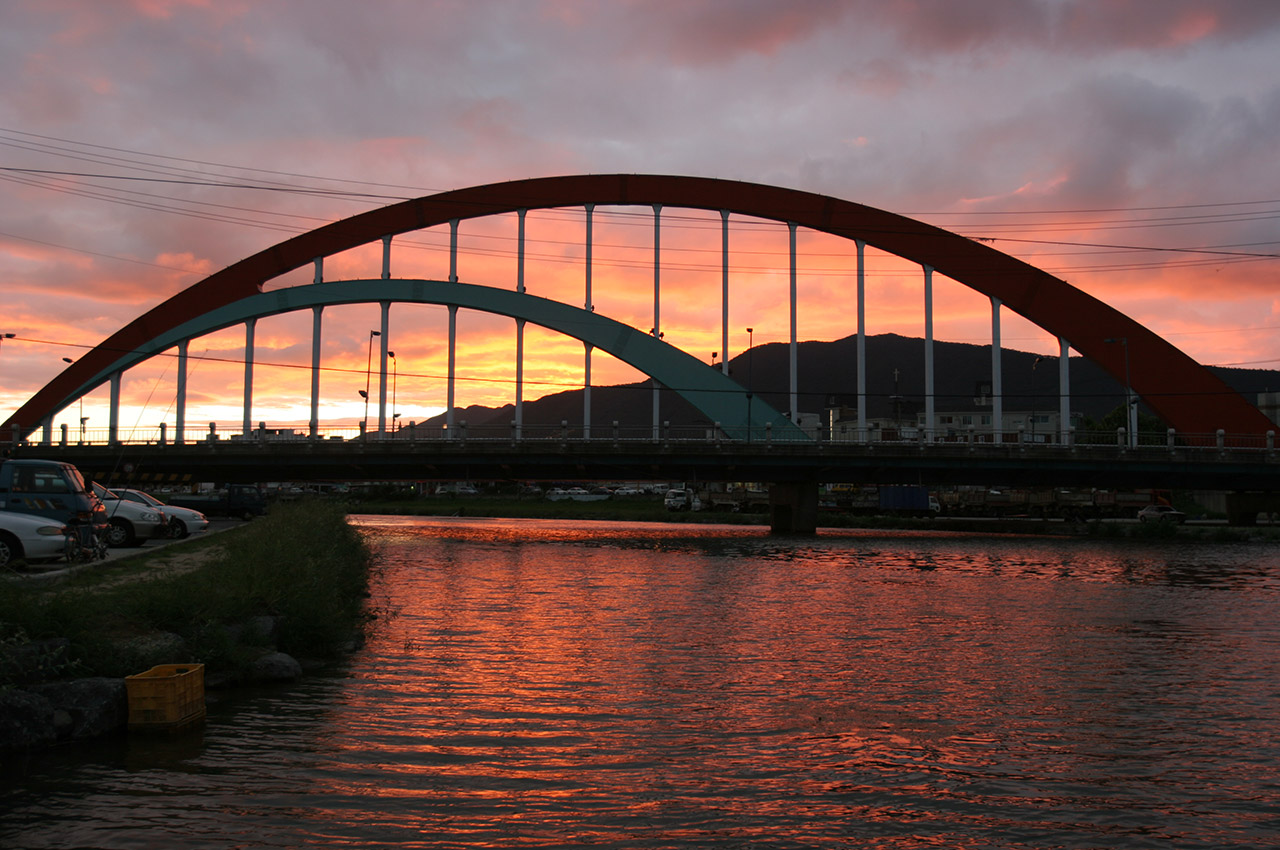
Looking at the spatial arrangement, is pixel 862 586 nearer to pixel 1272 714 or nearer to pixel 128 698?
pixel 1272 714

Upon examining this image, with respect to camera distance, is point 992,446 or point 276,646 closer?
point 276,646

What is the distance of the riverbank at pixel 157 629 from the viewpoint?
33.2ft

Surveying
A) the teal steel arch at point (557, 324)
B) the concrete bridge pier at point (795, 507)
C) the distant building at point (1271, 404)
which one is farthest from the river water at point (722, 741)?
the distant building at point (1271, 404)

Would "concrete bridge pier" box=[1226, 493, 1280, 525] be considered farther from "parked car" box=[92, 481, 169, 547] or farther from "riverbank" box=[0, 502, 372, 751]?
"parked car" box=[92, 481, 169, 547]

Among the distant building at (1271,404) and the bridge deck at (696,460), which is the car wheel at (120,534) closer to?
the bridge deck at (696,460)

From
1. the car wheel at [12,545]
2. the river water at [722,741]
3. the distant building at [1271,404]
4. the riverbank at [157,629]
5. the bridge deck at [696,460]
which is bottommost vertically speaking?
the river water at [722,741]

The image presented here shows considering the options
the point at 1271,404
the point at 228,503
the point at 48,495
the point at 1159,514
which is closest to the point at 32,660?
the point at 48,495

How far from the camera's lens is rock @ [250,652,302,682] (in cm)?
1344

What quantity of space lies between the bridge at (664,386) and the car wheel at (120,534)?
80.0 ft

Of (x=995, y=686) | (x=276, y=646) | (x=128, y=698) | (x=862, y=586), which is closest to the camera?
(x=128, y=698)

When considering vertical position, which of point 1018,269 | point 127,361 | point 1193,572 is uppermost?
point 1018,269

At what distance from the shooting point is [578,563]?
35.8 metres

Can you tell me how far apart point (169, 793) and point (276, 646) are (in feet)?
20.3

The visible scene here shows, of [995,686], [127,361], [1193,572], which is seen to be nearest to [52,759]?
[995,686]
